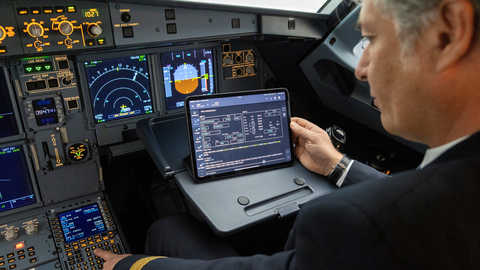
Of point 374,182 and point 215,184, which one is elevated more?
point 374,182

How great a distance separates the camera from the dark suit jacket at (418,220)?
574mm

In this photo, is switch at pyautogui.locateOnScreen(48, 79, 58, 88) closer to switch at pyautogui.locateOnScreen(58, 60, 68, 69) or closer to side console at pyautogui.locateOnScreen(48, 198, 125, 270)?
switch at pyautogui.locateOnScreen(58, 60, 68, 69)

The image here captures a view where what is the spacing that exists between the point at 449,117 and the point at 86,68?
1.68 metres

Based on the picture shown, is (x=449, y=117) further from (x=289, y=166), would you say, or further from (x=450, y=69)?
(x=289, y=166)

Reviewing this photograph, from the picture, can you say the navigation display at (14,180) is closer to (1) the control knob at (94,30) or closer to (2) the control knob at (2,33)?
(2) the control knob at (2,33)

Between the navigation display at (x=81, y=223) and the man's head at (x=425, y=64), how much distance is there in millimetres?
1677

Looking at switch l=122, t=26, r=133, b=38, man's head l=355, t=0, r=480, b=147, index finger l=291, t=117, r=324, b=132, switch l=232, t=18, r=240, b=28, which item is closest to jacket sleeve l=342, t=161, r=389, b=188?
index finger l=291, t=117, r=324, b=132

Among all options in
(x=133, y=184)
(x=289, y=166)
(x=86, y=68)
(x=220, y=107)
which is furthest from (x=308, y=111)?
(x=86, y=68)

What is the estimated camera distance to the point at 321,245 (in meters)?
0.65

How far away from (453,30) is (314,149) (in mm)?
1011

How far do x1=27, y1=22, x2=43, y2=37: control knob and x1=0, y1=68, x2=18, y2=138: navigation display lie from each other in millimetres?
348

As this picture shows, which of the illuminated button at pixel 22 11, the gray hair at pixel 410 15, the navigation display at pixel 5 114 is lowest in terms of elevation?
the navigation display at pixel 5 114

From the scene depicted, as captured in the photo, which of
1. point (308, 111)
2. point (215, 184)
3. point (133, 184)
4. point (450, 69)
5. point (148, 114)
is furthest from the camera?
point (308, 111)

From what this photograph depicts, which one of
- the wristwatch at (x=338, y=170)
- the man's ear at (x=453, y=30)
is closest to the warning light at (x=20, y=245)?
the wristwatch at (x=338, y=170)
